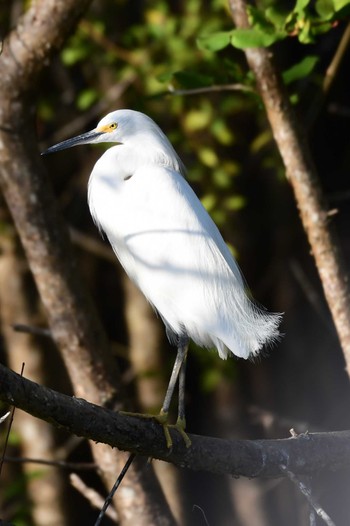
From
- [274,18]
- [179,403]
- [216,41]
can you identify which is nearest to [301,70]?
[274,18]

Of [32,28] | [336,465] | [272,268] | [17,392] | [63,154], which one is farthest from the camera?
[63,154]

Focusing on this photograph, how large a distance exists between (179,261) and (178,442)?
55 centimetres

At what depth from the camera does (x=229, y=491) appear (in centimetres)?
429

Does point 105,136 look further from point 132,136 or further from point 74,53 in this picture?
point 74,53

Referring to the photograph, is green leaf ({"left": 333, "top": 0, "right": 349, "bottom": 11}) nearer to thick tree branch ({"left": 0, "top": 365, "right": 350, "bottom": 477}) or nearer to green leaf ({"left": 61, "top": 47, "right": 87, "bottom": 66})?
thick tree branch ({"left": 0, "top": 365, "right": 350, "bottom": 477})

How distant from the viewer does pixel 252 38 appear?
2070 mm

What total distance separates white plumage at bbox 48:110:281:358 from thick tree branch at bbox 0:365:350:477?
282 mm

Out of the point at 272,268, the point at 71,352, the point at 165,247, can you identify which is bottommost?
the point at 272,268

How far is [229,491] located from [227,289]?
7.58ft

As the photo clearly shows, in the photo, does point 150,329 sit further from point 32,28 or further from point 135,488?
point 32,28

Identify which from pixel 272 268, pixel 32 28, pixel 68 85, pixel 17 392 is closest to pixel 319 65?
pixel 272 268

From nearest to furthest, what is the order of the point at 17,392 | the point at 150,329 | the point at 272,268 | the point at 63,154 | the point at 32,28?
the point at 17,392 → the point at 32,28 → the point at 150,329 → the point at 272,268 → the point at 63,154

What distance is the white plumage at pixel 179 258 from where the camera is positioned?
222cm

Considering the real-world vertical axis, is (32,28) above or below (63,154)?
above
